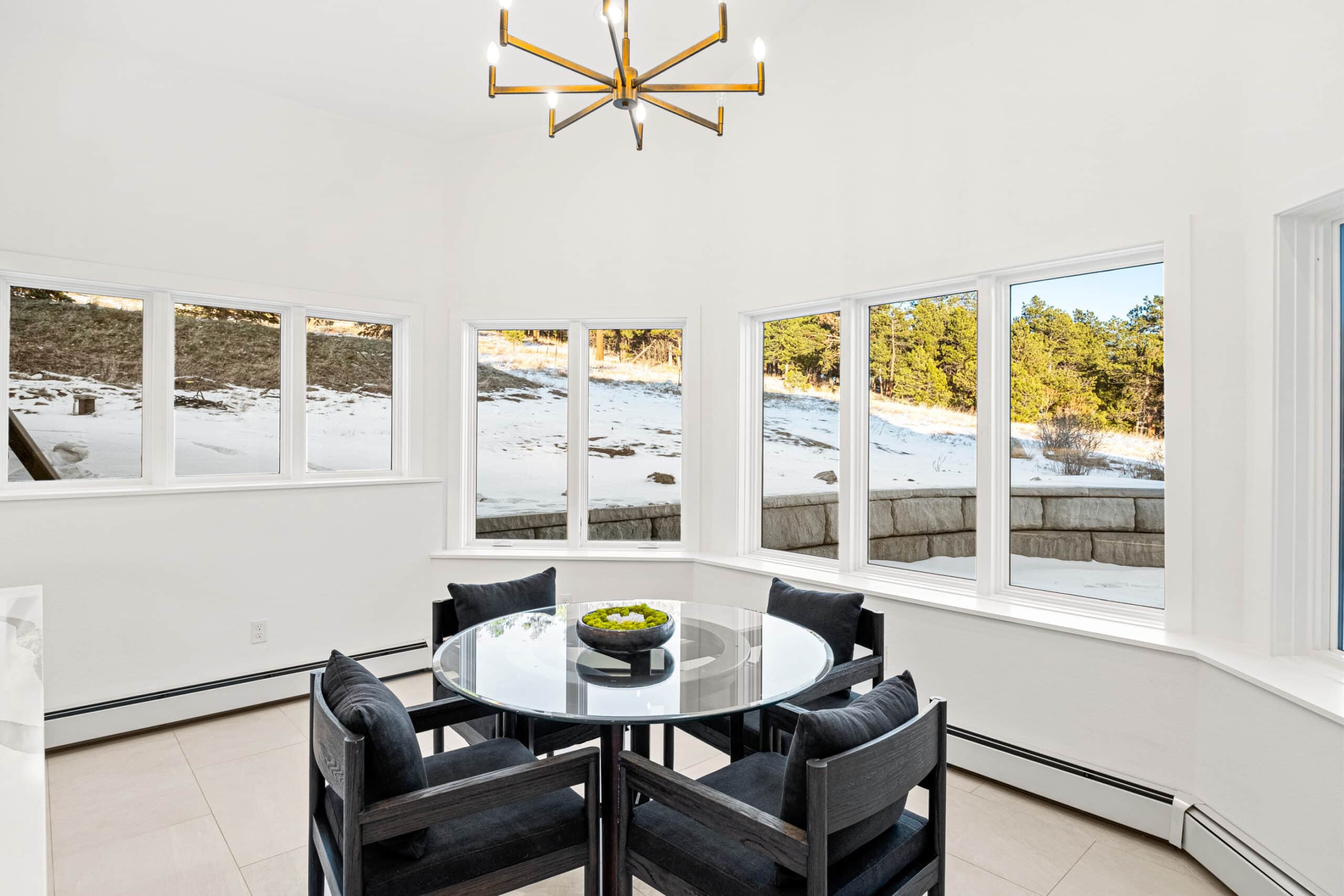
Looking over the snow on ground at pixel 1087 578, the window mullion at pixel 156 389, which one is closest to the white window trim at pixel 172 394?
the window mullion at pixel 156 389

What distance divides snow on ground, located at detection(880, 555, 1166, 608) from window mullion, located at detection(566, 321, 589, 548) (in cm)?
217

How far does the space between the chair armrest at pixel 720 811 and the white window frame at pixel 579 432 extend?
2531mm

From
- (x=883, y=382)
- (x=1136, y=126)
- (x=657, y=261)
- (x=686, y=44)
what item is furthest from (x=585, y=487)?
(x=1136, y=126)

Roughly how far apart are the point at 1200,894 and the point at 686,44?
409cm

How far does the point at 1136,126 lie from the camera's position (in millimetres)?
2523

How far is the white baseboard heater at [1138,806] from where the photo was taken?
80.2 inches

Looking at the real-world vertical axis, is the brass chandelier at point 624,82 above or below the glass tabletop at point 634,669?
above

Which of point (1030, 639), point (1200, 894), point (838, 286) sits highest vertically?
point (838, 286)

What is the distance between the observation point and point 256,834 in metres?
2.46

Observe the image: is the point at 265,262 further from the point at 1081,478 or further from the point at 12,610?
the point at 1081,478

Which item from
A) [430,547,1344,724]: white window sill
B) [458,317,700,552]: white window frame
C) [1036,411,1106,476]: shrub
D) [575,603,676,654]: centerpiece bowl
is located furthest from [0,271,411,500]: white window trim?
[1036,411,1106,476]: shrub

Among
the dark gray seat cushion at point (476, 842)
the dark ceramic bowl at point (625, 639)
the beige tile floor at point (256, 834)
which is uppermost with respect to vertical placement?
the dark ceramic bowl at point (625, 639)

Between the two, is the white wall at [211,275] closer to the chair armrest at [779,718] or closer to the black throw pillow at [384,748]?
the black throw pillow at [384,748]

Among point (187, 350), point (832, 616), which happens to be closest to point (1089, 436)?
point (832, 616)
